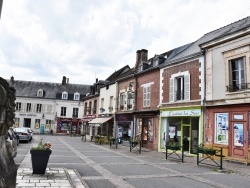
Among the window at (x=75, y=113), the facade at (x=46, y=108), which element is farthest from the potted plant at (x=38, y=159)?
the window at (x=75, y=113)

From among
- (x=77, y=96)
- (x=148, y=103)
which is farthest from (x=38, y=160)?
(x=77, y=96)

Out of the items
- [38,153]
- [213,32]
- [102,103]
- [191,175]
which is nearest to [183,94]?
[213,32]

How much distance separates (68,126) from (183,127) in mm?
30968

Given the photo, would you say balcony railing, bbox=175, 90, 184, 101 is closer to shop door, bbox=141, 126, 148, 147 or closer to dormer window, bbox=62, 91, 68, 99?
shop door, bbox=141, 126, 148, 147

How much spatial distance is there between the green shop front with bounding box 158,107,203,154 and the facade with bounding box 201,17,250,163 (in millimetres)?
898

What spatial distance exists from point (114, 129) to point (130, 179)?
1506cm

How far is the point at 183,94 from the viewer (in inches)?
572

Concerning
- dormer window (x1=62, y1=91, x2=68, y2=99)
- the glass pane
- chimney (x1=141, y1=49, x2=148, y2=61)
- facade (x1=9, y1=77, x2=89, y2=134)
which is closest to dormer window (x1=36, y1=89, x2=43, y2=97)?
facade (x1=9, y1=77, x2=89, y2=134)

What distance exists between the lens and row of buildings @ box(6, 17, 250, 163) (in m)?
11.3

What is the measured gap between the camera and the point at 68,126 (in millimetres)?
42500

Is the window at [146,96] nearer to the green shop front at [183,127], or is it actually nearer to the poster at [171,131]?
the green shop front at [183,127]

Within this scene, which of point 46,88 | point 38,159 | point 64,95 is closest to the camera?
point 38,159

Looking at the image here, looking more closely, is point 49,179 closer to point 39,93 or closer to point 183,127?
point 183,127

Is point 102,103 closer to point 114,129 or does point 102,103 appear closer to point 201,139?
point 114,129
